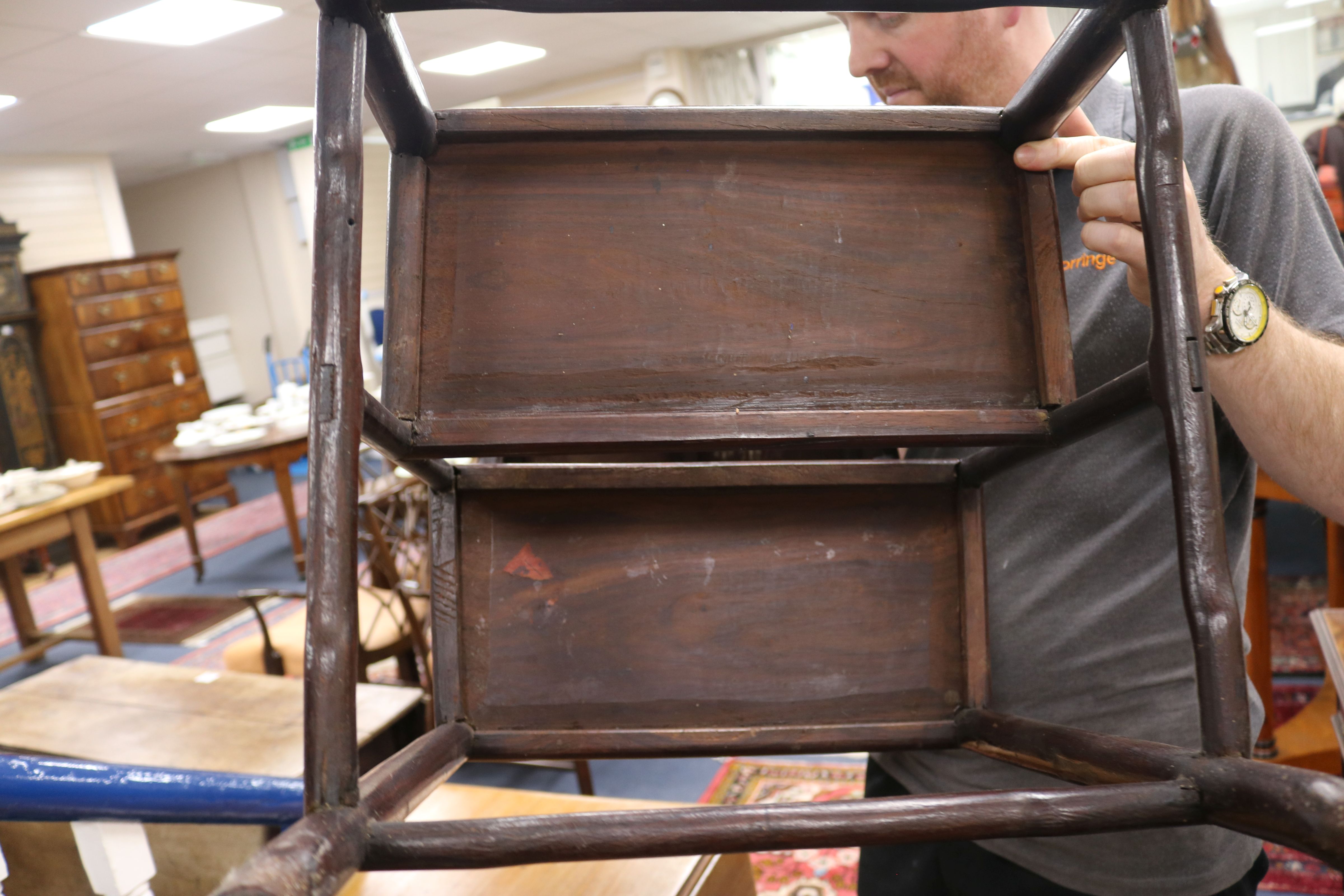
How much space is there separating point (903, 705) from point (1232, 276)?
431 mm

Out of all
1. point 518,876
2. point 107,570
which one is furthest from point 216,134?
point 518,876

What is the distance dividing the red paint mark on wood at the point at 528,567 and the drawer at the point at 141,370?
678 cm

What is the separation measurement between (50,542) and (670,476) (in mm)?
4292

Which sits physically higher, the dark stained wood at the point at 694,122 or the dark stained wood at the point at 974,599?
the dark stained wood at the point at 694,122

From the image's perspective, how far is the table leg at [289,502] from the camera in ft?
16.0

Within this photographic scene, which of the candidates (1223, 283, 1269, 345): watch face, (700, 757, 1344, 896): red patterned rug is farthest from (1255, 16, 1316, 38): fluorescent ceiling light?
(1223, 283, 1269, 345): watch face

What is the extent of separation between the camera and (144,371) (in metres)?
6.81

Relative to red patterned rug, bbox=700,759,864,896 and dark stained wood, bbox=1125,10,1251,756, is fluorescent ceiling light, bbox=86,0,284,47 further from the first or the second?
dark stained wood, bbox=1125,10,1251,756

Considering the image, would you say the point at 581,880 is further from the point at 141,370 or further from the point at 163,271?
Result: the point at 163,271

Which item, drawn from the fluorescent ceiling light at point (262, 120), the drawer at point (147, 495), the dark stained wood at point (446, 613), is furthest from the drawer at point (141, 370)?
the dark stained wood at point (446, 613)

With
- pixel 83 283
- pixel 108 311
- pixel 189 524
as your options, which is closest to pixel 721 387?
pixel 189 524

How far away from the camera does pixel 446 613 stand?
0.78 metres

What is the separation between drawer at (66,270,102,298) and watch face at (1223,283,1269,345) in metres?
7.20

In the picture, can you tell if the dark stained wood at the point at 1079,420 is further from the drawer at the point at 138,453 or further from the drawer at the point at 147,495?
the drawer at the point at 138,453
